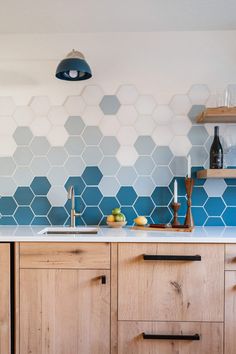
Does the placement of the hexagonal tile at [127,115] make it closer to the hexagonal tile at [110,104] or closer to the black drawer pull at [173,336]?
the hexagonal tile at [110,104]

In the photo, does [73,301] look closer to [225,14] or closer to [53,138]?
[53,138]

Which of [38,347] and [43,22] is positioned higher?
[43,22]

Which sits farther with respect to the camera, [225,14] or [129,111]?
[129,111]

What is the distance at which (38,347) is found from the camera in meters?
1.81

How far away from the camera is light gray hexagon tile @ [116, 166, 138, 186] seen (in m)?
2.37

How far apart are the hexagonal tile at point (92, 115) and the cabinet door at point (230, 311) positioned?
1.36 meters

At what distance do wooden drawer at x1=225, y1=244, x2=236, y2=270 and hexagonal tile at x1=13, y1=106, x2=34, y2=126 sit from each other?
161cm

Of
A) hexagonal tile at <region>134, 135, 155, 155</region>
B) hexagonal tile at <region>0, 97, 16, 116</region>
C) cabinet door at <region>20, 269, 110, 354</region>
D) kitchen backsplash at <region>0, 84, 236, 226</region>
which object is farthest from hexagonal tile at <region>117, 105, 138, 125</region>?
cabinet door at <region>20, 269, 110, 354</region>

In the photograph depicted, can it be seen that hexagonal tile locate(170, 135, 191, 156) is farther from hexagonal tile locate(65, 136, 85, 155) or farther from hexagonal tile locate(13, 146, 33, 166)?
hexagonal tile locate(13, 146, 33, 166)

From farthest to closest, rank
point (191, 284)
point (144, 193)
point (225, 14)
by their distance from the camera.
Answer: point (144, 193) < point (225, 14) < point (191, 284)

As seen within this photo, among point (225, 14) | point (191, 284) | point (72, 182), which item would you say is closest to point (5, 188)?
point (72, 182)

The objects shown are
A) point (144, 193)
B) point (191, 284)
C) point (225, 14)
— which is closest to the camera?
point (191, 284)

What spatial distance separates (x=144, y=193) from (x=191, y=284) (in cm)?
79

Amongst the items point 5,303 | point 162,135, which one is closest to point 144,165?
point 162,135
